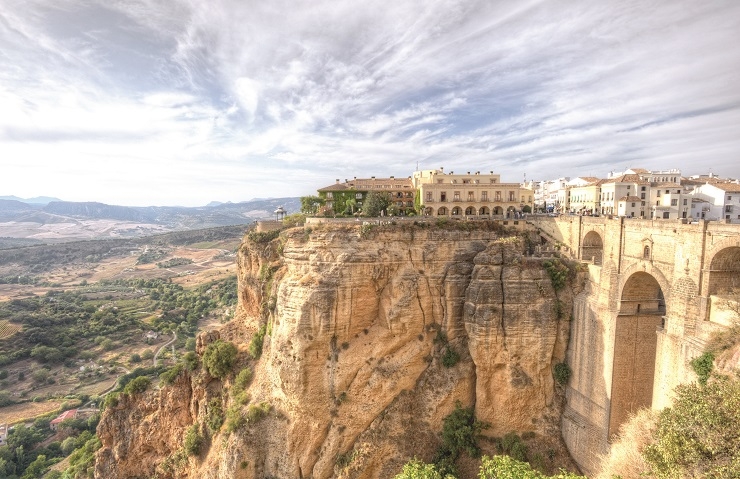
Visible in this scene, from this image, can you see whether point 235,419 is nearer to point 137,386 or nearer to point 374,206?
point 137,386

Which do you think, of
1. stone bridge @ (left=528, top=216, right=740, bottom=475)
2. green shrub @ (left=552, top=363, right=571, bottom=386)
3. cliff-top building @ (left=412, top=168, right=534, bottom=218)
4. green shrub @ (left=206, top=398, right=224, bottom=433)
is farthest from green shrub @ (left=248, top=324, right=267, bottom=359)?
stone bridge @ (left=528, top=216, right=740, bottom=475)

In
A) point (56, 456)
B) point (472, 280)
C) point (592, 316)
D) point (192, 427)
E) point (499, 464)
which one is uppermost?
point (472, 280)

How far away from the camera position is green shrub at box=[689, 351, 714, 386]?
17484mm

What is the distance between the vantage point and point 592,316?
25.7 meters

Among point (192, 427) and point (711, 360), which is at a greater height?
point (711, 360)

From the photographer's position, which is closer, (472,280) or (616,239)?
(616,239)

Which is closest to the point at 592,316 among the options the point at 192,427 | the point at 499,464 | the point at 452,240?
the point at 452,240

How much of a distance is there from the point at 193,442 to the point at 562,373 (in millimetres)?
28500

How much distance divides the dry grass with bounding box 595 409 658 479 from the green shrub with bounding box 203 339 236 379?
26.7 meters

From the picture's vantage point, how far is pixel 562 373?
2741cm

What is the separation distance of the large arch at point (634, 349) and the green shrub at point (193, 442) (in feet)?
96.2

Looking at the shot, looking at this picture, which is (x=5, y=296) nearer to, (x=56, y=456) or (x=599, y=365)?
(x=56, y=456)

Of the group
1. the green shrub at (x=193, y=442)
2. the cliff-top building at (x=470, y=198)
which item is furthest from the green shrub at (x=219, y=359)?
the cliff-top building at (x=470, y=198)

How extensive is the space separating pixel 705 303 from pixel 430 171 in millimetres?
27808
